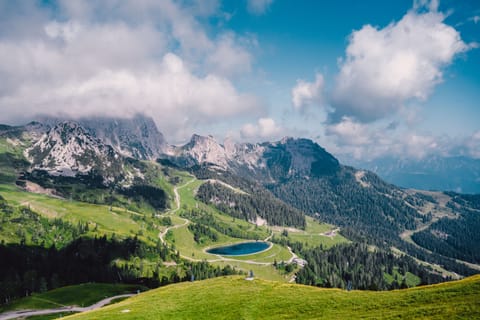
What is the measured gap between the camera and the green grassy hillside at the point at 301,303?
37013 millimetres

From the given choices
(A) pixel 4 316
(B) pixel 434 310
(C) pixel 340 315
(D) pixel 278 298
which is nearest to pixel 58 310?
(A) pixel 4 316

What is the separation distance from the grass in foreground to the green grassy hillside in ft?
304

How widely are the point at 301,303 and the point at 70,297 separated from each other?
13309cm

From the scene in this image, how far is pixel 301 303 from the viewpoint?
49.4 metres

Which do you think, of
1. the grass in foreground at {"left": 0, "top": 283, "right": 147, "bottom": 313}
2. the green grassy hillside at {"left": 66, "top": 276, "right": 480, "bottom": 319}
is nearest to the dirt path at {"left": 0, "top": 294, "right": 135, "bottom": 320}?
the grass in foreground at {"left": 0, "top": 283, "right": 147, "bottom": 313}

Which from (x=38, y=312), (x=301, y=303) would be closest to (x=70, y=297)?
(x=38, y=312)

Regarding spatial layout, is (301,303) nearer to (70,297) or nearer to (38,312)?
(38,312)

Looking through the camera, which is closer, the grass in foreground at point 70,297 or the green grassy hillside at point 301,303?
the green grassy hillside at point 301,303

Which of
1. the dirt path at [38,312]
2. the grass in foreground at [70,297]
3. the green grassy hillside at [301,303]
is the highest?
the green grassy hillside at [301,303]

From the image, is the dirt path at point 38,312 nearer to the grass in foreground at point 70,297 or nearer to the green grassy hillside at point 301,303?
the grass in foreground at point 70,297

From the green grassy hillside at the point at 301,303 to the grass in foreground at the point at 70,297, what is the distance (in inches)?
3642

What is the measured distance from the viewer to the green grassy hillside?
37.0m

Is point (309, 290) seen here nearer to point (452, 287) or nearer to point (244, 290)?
point (244, 290)

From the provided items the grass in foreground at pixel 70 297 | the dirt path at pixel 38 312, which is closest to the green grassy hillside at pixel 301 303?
the dirt path at pixel 38 312
